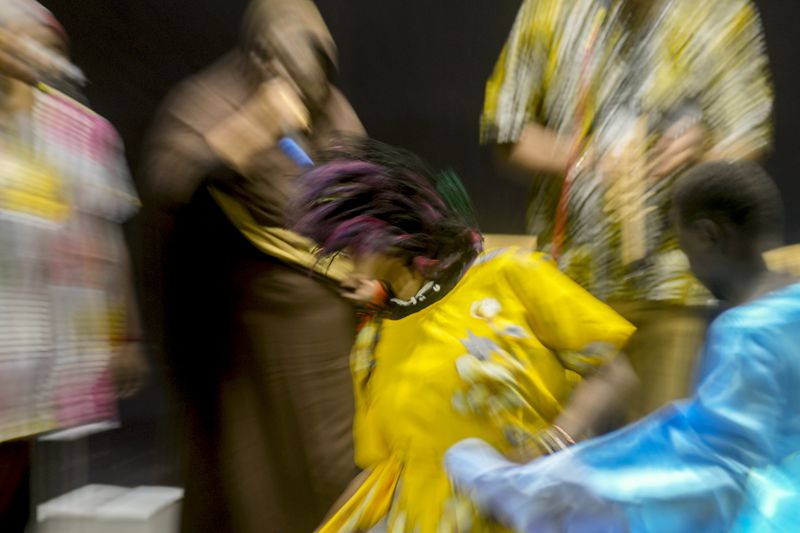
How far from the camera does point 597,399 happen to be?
1.01 m

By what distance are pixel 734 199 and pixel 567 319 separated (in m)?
0.25

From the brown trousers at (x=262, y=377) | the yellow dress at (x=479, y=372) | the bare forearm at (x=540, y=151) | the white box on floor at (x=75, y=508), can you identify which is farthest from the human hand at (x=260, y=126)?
the white box on floor at (x=75, y=508)

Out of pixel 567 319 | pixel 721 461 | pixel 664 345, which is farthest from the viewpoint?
pixel 664 345

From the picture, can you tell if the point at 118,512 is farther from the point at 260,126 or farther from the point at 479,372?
the point at 479,372

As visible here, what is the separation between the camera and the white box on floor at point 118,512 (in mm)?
1685

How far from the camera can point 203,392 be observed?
63.0 inches

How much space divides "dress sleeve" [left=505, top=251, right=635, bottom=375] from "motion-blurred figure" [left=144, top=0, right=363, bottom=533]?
58 centimetres

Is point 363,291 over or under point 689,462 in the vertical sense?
over

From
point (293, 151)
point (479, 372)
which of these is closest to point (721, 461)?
point (479, 372)

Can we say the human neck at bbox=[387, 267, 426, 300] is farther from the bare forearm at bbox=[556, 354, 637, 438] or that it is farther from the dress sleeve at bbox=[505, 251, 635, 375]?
the bare forearm at bbox=[556, 354, 637, 438]

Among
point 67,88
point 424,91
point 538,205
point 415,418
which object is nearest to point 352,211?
point 415,418

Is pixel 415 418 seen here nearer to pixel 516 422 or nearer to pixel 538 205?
pixel 516 422

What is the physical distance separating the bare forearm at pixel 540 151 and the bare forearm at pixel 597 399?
41cm

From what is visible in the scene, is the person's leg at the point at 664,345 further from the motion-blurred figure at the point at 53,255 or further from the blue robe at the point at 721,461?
the motion-blurred figure at the point at 53,255
